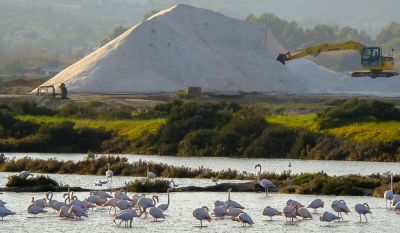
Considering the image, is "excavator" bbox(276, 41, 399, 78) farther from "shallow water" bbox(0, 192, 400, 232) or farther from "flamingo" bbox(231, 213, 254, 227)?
"flamingo" bbox(231, 213, 254, 227)

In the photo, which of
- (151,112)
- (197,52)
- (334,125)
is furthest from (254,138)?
(197,52)

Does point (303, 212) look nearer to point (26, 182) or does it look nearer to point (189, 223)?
point (189, 223)

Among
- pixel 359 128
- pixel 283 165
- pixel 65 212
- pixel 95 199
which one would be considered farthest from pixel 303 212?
pixel 359 128

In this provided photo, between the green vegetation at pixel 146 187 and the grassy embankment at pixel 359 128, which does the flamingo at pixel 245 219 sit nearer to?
the green vegetation at pixel 146 187

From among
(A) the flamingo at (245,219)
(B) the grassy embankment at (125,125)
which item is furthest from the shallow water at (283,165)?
(A) the flamingo at (245,219)

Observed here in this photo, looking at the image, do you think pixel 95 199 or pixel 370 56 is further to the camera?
pixel 370 56

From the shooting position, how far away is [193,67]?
54.9m

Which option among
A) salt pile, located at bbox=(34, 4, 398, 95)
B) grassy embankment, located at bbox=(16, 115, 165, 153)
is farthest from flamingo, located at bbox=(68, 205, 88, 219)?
salt pile, located at bbox=(34, 4, 398, 95)

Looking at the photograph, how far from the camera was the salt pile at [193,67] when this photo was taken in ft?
172

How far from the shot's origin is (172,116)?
2903 cm

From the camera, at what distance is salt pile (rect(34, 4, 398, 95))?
52.3 meters

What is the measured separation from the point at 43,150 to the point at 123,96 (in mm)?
19913

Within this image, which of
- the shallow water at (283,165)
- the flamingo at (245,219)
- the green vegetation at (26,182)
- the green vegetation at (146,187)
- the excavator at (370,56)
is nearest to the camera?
the flamingo at (245,219)

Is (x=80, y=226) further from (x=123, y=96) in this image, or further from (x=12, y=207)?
(x=123, y=96)
